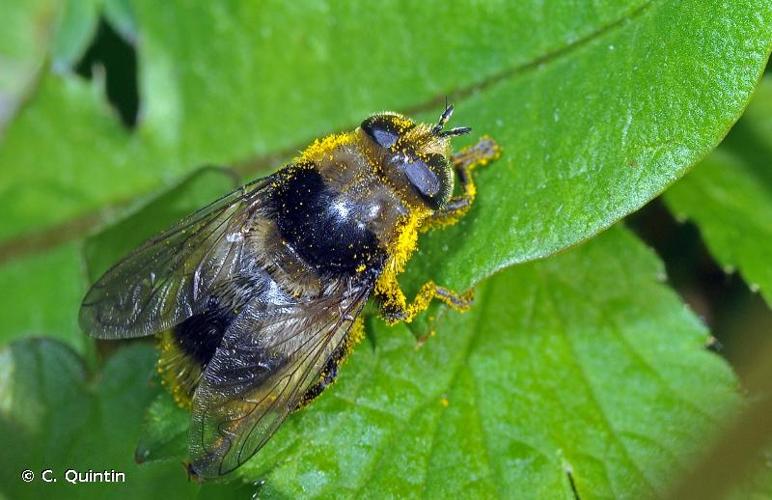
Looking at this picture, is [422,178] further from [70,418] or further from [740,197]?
[70,418]

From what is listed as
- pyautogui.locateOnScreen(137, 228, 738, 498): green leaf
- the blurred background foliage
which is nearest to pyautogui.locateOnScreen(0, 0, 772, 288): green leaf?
the blurred background foliage

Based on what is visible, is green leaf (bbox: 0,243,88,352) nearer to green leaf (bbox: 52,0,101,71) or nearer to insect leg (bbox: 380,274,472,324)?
green leaf (bbox: 52,0,101,71)

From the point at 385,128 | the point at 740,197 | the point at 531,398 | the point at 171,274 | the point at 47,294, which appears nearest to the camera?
the point at 385,128

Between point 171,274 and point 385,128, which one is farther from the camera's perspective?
point 171,274

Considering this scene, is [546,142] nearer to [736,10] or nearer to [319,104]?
[736,10]

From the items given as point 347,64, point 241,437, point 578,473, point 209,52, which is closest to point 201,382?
point 241,437

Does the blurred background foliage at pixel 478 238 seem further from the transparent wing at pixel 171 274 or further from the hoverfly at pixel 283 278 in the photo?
the transparent wing at pixel 171 274

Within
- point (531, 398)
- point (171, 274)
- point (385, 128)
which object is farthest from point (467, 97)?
point (171, 274)

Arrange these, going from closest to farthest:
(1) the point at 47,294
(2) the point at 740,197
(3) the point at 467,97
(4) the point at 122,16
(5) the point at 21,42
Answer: (3) the point at 467,97
(2) the point at 740,197
(1) the point at 47,294
(4) the point at 122,16
(5) the point at 21,42
